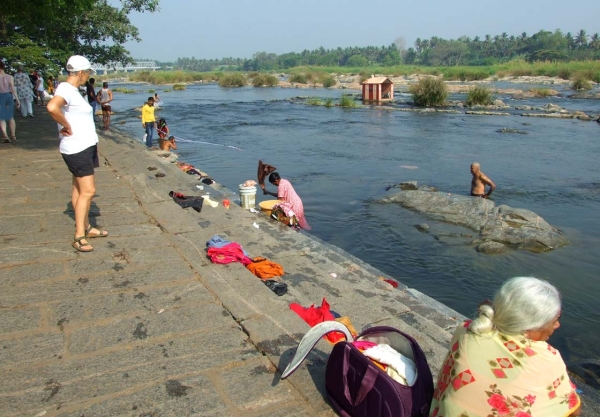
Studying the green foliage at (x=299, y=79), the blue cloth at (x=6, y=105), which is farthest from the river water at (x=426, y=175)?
the green foliage at (x=299, y=79)

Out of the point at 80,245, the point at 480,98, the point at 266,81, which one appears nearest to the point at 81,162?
the point at 80,245

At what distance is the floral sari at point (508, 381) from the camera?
2330 mm

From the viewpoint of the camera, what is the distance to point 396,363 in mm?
2762

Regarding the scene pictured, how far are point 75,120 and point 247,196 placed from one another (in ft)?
11.8

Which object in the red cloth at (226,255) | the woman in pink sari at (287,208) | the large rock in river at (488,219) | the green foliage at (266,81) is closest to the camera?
the red cloth at (226,255)

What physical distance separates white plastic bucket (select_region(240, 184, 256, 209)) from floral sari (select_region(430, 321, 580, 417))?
19.1 feet

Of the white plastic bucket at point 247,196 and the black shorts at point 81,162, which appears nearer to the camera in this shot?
the black shorts at point 81,162

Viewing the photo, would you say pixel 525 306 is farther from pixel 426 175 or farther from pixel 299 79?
pixel 299 79

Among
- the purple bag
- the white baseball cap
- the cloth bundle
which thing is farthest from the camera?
the cloth bundle

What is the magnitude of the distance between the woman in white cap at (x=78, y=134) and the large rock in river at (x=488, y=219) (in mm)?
5923

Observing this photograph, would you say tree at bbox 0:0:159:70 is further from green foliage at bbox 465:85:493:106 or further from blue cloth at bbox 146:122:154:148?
green foliage at bbox 465:85:493:106

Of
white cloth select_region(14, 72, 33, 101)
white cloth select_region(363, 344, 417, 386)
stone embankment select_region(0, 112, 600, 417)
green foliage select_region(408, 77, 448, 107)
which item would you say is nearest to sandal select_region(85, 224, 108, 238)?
stone embankment select_region(0, 112, 600, 417)

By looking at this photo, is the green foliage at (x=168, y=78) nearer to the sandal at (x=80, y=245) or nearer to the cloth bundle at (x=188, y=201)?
the cloth bundle at (x=188, y=201)

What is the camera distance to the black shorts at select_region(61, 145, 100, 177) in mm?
4762
